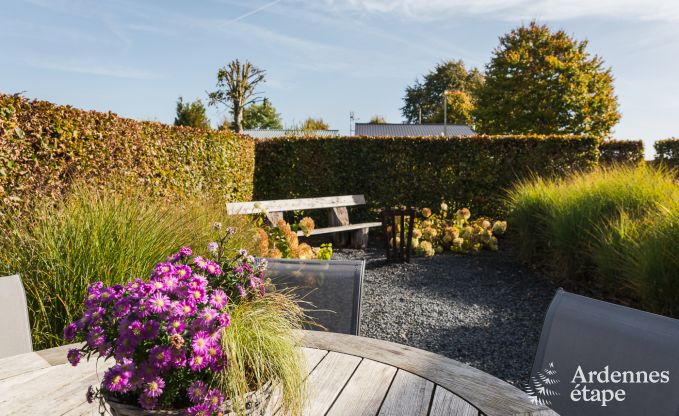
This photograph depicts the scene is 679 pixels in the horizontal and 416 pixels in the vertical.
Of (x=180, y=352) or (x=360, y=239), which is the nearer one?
(x=180, y=352)

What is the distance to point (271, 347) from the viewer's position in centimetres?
107

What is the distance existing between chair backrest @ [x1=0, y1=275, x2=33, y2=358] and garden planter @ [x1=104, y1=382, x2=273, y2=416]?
1.00 meters

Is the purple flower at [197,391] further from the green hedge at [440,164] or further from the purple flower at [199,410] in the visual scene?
the green hedge at [440,164]

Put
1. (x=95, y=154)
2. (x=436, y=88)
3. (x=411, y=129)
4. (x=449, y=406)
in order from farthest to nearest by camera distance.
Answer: (x=436, y=88), (x=411, y=129), (x=95, y=154), (x=449, y=406)

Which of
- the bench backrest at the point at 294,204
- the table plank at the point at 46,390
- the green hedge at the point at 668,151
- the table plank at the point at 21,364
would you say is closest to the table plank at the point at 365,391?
the table plank at the point at 46,390

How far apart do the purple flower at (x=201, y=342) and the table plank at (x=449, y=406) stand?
53cm

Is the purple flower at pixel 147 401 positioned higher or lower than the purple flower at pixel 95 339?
lower

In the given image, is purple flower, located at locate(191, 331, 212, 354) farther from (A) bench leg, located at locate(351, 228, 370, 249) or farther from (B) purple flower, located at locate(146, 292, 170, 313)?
(A) bench leg, located at locate(351, 228, 370, 249)

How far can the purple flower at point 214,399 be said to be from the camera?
3.01 ft

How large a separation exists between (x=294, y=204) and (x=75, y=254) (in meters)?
4.96

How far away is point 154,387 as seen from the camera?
2.94ft

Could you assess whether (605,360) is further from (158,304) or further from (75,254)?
(75,254)

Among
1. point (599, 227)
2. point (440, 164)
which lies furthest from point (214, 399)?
point (440, 164)

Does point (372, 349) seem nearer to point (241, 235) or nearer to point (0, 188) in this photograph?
point (241, 235)
